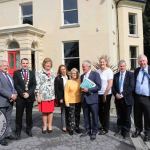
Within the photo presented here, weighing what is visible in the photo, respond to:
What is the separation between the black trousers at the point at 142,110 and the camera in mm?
8523

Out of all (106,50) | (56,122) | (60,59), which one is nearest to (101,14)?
(106,50)

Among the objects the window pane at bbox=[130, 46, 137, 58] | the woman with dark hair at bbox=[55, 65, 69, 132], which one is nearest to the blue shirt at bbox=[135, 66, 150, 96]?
the woman with dark hair at bbox=[55, 65, 69, 132]

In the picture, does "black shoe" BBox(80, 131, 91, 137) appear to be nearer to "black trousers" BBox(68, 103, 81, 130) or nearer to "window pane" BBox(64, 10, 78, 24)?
"black trousers" BBox(68, 103, 81, 130)

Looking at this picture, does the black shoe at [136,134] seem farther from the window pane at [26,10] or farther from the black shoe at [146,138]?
the window pane at [26,10]

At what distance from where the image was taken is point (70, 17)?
21.1 meters

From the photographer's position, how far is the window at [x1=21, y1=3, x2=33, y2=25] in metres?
22.1

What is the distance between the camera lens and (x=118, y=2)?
77.6 feet

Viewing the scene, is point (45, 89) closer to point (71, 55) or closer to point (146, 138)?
point (146, 138)

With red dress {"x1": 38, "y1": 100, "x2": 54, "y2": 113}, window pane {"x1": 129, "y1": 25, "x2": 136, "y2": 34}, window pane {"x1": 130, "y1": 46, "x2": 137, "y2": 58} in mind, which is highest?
window pane {"x1": 129, "y1": 25, "x2": 136, "y2": 34}

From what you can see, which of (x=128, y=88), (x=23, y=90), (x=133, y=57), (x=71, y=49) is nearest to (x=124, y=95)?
(x=128, y=88)

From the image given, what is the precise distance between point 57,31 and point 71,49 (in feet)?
4.55

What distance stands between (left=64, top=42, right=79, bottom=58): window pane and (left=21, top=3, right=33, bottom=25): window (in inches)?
116

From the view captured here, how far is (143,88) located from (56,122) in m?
3.44

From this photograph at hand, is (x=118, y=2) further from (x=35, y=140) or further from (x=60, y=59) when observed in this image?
(x=35, y=140)
